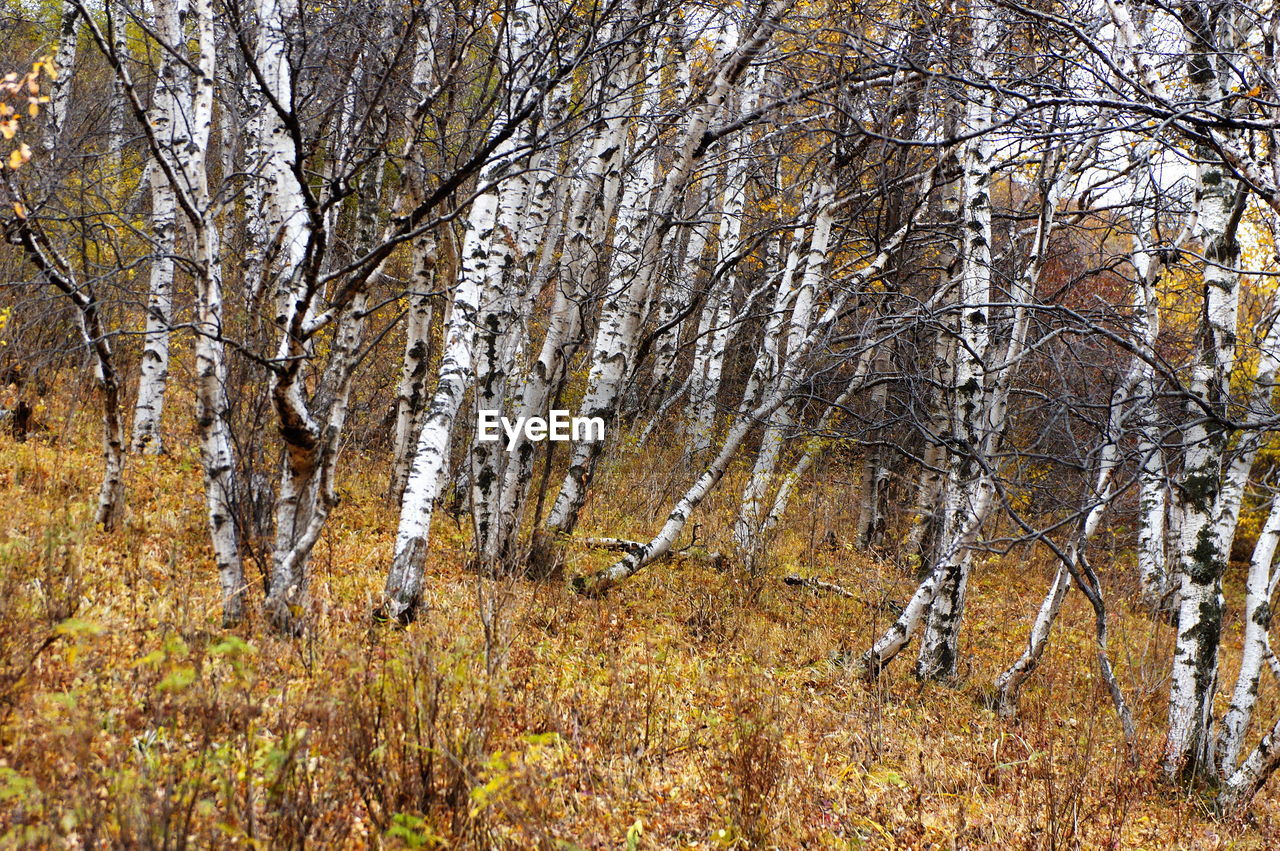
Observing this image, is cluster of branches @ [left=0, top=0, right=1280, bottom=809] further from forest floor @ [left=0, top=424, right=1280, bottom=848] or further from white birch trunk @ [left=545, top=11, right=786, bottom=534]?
forest floor @ [left=0, top=424, right=1280, bottom=848]

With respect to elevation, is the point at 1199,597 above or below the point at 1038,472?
below

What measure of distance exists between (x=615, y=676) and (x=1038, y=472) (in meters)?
11.8

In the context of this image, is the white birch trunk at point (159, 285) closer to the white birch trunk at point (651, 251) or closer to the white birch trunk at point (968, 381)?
the white birch trunk at point (651, 251)

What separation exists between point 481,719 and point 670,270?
807cm

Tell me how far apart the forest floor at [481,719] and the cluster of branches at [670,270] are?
43 centimetres

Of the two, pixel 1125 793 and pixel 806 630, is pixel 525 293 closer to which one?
pixel 806 630

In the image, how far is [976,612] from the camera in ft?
32.0

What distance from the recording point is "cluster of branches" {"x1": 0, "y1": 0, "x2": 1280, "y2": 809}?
394cm

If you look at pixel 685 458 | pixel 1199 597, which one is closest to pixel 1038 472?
pixel 685 458

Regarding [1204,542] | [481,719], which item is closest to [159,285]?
[481,719]

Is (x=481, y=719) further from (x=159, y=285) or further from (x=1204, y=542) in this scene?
(x=159, y=285)

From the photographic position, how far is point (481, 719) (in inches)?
132

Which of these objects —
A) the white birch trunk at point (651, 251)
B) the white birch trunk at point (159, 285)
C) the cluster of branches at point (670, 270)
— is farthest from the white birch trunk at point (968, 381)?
the white birch trunk at point (159, 285)

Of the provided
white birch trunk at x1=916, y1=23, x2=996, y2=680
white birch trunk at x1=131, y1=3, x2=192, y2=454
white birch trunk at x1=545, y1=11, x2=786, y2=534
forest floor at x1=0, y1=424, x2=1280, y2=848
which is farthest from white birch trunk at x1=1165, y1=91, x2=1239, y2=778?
white birch trunk at x1=131, y1=3, x2=192, y2=454
